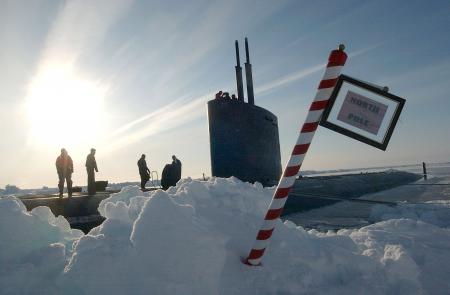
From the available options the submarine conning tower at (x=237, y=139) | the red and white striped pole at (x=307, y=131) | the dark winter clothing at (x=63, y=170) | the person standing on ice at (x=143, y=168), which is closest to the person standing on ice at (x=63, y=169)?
the dark winter clothing at (x=63, y=170)

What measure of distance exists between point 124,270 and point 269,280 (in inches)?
46.9

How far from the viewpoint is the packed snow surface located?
2785 mm

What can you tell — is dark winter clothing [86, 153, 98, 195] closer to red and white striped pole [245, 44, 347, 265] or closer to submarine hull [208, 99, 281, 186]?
submarine hull [208, 99, 281, 186]

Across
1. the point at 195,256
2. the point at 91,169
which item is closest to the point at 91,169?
the point at 91,169

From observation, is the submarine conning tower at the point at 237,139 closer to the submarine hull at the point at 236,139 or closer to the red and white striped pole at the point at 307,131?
the submarine hull at the point at 236,139

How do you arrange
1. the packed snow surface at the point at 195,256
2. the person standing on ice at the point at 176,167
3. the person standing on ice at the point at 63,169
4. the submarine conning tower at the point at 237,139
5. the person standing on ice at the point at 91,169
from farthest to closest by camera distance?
the person standing on ice at the point at 176,167 < the person standing on ice at the point at 91,169 < the person standing on ice at the point at 63,169 < the submarine conning tower at the point at 237,139 < the packed snow surface at the point at 195,256

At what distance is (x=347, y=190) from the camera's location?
2386 cm

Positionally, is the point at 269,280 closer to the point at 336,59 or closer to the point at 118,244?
the point at 118,244

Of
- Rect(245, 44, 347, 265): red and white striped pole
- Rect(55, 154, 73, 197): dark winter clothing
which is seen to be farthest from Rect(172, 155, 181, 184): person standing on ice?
Rect(245, 44, 347, 265): red and white striped pole

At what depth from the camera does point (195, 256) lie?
295cm

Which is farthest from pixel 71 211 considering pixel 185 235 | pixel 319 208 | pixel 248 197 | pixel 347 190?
pixel 347 190

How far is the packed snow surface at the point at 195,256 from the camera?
110 inches

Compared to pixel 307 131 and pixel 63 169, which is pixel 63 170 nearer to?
pixel 63 169

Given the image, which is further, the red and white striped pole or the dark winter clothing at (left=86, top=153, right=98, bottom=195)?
the dark winter clothing at (left=86, top=153, right=98, bottom=195)
